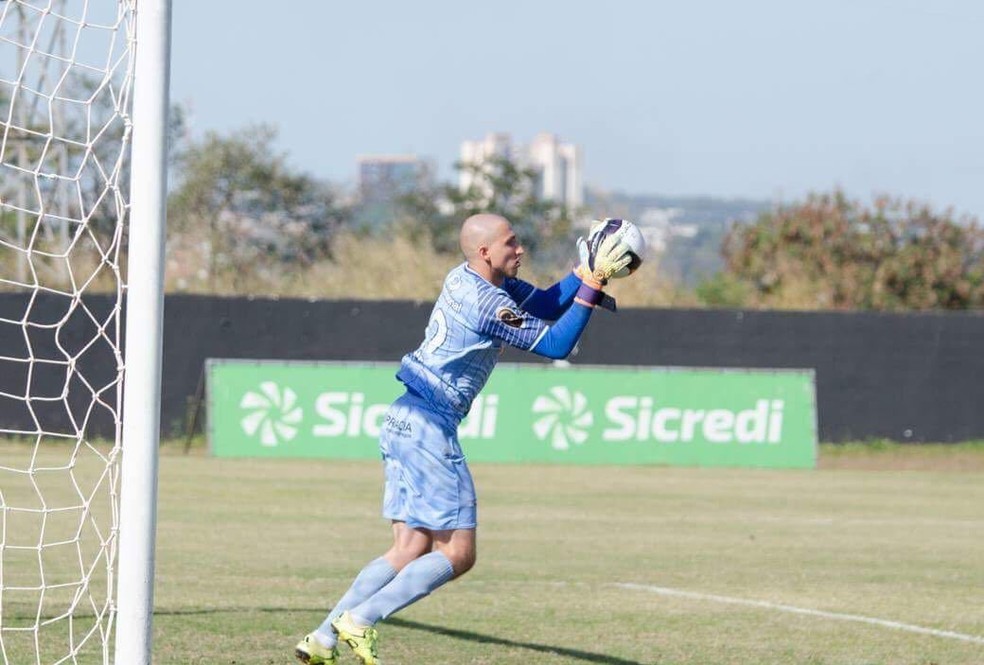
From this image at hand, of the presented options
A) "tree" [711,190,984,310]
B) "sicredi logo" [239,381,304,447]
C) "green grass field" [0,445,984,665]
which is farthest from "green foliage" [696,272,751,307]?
"green grass field" [0,445,984,665]

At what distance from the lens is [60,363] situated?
6.29 meters

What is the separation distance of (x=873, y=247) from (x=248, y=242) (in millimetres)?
17727

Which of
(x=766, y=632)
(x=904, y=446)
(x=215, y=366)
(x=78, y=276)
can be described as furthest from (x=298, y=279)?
(x=766, y=632)

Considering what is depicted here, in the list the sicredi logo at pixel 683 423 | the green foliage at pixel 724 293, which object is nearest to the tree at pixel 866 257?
the green foliage at pixel 724 293

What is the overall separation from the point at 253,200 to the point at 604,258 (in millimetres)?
42061

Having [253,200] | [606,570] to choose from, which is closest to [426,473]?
[606,570]

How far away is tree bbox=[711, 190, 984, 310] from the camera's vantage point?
123ft

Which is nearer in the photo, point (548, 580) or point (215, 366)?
point (548, 580)

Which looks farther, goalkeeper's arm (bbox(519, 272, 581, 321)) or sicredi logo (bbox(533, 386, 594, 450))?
sicredi logo (bbox(533, 386, 594, 450))

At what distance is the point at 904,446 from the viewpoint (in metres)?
25.3

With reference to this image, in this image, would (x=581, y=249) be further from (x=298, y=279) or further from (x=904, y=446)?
(x=298, y=279)

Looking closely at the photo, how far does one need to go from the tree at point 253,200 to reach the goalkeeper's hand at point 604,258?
Result: 37.9 m

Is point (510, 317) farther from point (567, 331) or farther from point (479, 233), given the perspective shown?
point (479, 233)

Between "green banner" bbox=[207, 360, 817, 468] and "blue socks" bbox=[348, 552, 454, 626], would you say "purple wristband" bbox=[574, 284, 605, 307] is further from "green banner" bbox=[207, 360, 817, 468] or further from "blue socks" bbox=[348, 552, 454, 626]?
"green banner" bbox=[207, 360, 817, 468]
